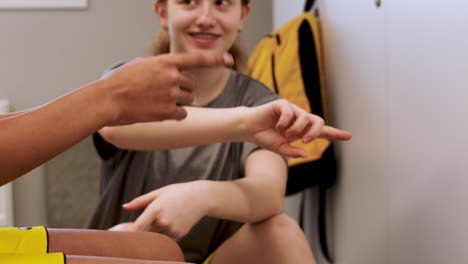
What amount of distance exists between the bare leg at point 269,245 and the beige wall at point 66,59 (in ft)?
4.69

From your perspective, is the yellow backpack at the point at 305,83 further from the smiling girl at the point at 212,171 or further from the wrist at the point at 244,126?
the wrist at the point at 244,126

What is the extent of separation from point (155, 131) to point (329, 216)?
2.75 ft

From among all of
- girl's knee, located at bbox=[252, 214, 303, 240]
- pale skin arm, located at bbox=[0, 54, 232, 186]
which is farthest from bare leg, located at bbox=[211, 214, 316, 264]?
pale skin arm, located at bbox=[0, 54, 232, 186]

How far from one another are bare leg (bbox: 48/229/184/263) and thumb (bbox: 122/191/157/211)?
0.16 feet

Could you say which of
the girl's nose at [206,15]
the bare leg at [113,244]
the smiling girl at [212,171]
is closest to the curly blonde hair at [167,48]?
the smiling girl at [212,171]

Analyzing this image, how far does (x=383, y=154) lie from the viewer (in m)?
1.24

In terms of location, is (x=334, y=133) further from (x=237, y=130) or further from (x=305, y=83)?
(x=305, y=83)

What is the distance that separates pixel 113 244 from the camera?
765 millimetres

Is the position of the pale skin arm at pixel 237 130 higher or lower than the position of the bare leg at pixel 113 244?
higher

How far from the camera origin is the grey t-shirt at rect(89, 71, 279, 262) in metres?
1.17

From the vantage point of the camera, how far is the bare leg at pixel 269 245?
2.99ft

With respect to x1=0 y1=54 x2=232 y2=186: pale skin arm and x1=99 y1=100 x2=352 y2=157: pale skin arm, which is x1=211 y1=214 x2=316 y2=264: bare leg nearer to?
x1=99 y1=100 x2=352 y2=157: pale skin arm

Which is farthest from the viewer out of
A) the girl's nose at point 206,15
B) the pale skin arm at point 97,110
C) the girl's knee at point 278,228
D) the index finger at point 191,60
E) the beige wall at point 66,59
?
the beige wall at point 66,59

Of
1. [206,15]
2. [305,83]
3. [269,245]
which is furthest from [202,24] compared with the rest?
[305,83]
